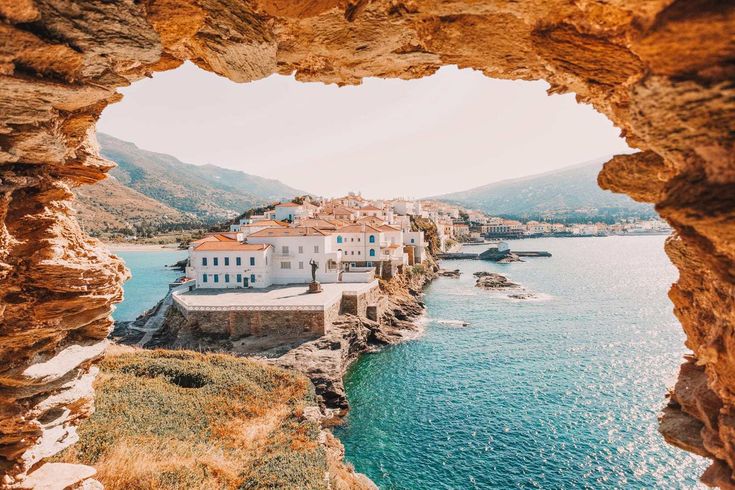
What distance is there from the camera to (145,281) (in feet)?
263

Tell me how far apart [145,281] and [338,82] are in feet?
277

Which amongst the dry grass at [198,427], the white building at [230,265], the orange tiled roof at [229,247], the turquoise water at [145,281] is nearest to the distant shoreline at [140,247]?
the turquoise water at [145,281]

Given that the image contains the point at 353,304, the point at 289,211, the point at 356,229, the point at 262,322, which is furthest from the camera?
the point at 289,211

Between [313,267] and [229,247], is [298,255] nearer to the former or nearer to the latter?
[313,267]

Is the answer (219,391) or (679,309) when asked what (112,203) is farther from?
(679,309)

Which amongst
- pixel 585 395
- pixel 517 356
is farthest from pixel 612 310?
pixel 585 395

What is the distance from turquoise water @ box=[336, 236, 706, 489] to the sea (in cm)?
8

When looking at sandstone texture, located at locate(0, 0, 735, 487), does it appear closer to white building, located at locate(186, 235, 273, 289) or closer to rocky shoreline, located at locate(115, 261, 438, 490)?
rocky shoreline, located at locate(115, 261, 438, 490)

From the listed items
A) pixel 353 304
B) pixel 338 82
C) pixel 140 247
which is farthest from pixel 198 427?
pixel 140 247

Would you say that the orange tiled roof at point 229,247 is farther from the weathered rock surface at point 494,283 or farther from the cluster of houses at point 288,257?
the weathered rock surface at point 494,283

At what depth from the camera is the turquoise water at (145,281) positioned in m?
55.6

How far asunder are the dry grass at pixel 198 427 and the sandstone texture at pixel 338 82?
16.4 feet

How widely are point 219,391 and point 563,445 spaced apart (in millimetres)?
18112

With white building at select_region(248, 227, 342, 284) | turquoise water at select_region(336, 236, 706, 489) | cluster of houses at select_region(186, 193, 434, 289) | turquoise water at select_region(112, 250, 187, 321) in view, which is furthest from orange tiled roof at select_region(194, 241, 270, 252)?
turquoise water at select_region(336, 236, 706, 489)
